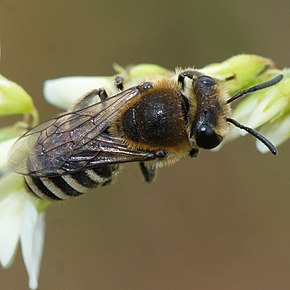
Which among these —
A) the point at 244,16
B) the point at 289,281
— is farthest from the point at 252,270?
the point at 244,16

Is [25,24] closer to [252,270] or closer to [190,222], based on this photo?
[190,222]

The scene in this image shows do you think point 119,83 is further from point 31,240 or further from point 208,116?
point 31,240

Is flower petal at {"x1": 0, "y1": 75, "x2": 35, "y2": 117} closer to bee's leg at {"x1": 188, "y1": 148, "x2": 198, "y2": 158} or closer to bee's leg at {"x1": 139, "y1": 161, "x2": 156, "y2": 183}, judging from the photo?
bee's leg at {"x1": 139, "y1": 161, "x2": 156, "y2": 183}

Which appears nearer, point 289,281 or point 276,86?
point 276,86

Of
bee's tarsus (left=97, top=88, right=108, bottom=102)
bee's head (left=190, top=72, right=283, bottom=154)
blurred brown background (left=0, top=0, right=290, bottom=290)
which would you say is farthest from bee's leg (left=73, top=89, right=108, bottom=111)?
blurred brown background (left=0, top=0, right=290, bottom=290)

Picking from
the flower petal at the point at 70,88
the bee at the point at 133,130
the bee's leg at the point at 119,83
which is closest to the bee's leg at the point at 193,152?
the bee at the point at 133,130

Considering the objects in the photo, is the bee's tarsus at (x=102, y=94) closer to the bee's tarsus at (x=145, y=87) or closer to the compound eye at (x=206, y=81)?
the bee's tarsus at (x=145, y=87)
